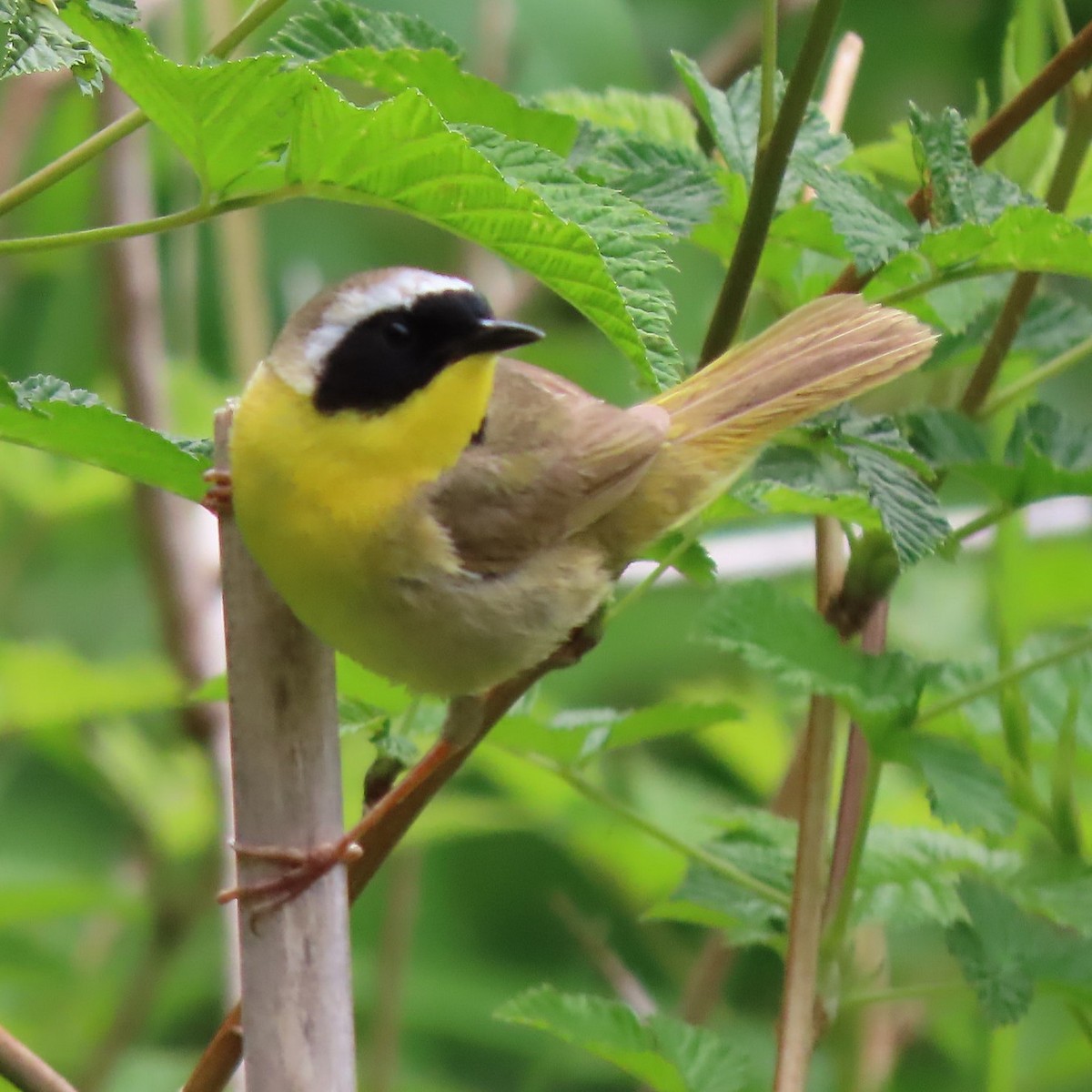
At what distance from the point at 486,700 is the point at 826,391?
0.51m

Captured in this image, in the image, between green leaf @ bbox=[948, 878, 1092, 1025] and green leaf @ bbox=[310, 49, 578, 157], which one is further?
green leaf @ bbox=[948, 878, 1092, 1025]

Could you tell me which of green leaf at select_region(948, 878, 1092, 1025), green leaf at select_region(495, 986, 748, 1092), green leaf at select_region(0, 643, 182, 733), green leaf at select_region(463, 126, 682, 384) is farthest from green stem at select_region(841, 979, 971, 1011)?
green leaf at select_region(0, 643, 182, 733)

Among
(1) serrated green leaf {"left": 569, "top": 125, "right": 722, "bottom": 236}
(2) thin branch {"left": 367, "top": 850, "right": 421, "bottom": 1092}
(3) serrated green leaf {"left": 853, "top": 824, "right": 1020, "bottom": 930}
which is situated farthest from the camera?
(2) thin branch {"left": 367, "top": 850, "right": 421, "bottom": 1092}

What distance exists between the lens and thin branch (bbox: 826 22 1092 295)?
1271 millimetres

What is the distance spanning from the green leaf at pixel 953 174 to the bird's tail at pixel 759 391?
18cm

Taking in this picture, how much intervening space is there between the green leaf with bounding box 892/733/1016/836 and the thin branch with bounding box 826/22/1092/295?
0.40 m

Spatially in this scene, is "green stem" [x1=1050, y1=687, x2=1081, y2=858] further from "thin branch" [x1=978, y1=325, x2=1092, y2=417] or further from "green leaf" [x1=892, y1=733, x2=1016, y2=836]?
"thin branch" [x1=978, y1=325, x2=1092, y2=417]

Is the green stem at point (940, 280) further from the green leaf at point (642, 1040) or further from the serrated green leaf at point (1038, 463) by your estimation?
the green leaf at point (642, 1040)

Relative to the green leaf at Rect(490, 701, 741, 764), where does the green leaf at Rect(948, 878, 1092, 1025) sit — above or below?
below

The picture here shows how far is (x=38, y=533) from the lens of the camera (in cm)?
320

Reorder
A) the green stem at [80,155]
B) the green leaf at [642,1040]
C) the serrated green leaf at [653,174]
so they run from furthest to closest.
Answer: the green leaf at [642,1040] < the serrated green leaf at [653,174] < the green stem at [80,155]

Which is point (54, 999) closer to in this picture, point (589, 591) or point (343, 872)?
point (589, 591)

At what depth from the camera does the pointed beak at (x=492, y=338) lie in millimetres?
1628

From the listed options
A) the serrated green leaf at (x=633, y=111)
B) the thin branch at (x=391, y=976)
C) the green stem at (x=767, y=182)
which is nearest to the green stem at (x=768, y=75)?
the green stem at (x=767, y=182)
